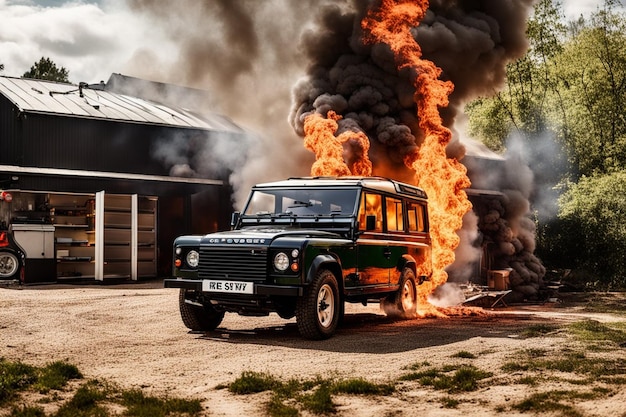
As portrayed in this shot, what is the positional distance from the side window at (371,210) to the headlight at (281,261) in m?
1.96

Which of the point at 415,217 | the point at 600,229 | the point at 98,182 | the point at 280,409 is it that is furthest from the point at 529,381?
the point at 600,229

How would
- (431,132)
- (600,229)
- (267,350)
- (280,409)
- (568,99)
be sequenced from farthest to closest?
1. (568,99)
2. (600,229)
3. (431,132)
4. (267,350)
5. (280,409)

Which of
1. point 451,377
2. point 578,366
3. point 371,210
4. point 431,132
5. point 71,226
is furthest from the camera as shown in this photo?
point 71,226

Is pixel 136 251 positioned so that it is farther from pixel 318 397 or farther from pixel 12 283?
pixel 318 397

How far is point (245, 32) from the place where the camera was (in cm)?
2202

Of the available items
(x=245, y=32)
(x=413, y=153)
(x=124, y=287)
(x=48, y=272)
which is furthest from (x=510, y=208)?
(x=48, y=272)

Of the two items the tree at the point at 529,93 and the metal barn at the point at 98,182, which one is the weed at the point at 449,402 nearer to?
the metal barn at the point at 98,182

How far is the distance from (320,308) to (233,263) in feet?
5.07

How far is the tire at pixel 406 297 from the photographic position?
14.5 m

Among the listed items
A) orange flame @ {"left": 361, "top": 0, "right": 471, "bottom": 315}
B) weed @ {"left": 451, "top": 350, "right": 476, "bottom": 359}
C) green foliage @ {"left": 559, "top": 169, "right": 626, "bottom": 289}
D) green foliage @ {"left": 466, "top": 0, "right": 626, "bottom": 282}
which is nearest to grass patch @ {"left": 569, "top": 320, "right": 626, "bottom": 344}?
weed @ {"left": 451, "top": 350, "right": 476, "bottom": 359}

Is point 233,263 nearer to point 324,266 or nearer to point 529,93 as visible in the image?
point 324,266

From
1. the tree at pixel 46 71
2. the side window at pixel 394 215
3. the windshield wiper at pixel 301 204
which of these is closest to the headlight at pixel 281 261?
the windshield wiper at pixel 301 204

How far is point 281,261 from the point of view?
1105 centimetres

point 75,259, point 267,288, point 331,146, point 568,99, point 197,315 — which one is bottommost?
point 197,315
